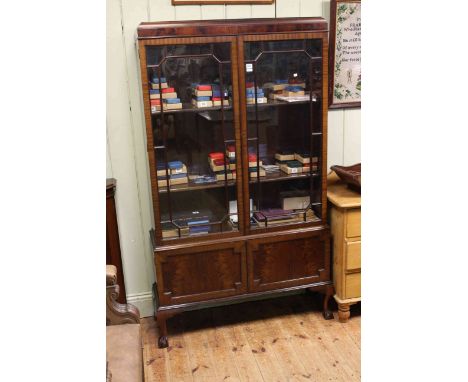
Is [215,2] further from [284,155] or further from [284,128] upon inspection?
[284,155]

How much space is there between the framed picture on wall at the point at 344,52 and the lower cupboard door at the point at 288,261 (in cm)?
89

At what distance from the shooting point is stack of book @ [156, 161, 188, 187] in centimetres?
257

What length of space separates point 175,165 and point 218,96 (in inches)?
17.8

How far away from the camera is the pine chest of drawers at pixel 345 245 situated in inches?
106

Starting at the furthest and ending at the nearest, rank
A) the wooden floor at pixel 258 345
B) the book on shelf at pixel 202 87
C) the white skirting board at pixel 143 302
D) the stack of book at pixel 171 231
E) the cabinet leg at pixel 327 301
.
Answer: the white skirting board at pixel 143 302 → the cabinet leg at pixel 327 301 → the stack of book at pixel 171 231 → the book on shelf at pixel 202 87 → the wooden floor at pixel 258 345

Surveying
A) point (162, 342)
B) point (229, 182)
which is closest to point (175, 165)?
point (229, 182)

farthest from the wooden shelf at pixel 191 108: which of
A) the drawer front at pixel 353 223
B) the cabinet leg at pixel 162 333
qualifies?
the cabinet leg at pixel 162 333

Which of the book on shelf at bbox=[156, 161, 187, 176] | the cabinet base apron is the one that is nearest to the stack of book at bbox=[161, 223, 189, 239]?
the book on shelf at bbox=[156, 161, 187, 176]

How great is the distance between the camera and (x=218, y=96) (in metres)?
2.57

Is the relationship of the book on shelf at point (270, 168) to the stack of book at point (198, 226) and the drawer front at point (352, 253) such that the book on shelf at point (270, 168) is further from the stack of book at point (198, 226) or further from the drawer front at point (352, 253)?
the drawer front at point (352, 253)
